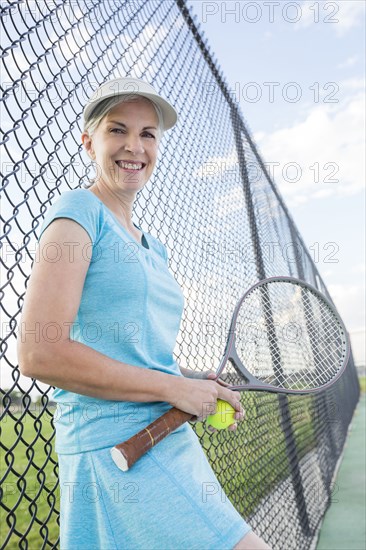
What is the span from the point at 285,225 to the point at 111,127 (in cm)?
487

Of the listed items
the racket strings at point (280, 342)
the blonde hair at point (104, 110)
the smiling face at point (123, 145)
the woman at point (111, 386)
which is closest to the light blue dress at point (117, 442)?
the woman at point (111, 386)

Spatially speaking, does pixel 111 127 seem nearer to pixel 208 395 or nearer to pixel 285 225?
pixel 208 395

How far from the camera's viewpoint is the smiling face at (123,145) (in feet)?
4.46

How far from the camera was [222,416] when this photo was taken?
1.44 metres

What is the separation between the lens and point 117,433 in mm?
1091

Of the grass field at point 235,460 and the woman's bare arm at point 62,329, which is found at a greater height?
the woman's bare arm at point 62,329

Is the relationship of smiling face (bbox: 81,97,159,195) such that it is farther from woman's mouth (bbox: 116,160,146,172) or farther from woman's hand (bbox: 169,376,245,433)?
woman's hand (bbox: 169,376,245,433)

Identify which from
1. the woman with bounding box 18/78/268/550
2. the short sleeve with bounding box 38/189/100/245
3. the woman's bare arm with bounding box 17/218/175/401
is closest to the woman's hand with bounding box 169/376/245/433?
the woman with bounding box 18/78/268/550

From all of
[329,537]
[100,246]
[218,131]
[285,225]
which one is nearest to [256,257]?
[218,131]

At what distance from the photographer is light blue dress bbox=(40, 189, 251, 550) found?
1047 millimetres

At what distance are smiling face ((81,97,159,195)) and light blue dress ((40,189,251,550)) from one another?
18 cm

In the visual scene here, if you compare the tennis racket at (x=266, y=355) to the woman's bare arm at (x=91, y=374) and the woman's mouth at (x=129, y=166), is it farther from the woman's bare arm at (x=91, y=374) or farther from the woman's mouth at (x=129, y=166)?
the woman's mouth at (x=129, y=166)

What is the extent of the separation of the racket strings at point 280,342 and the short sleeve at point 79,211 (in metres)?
1.03

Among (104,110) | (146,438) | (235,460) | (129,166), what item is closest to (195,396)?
(146,438)
